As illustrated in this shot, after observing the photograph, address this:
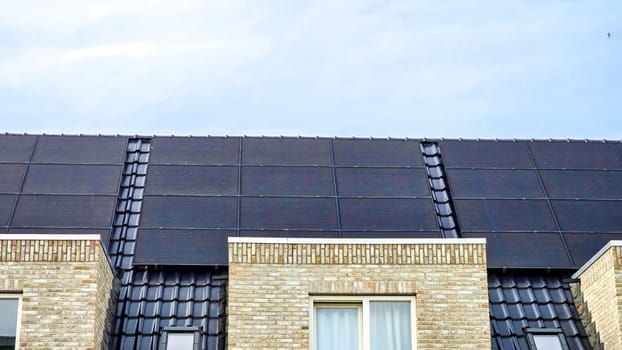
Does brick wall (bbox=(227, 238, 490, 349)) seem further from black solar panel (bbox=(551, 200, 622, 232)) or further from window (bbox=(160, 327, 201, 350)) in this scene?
black solar panel (bbox=(551, 200, 622, 232))

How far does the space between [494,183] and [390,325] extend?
6.54 m

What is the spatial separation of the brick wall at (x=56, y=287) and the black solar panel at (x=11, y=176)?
15.3ft

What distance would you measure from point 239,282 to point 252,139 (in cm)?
744

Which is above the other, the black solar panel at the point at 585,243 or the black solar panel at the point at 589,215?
the black solar panel at the point at 589,215

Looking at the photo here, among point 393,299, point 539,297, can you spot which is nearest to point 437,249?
point 393,299

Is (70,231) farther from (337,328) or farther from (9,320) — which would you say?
(337,328)

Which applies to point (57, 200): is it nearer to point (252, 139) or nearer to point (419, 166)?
point (252, 139)

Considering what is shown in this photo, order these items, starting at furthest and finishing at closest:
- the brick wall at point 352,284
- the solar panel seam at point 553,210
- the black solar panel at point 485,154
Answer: the black solar panel at point 485,154, the solar panel seam at point 553,210, the brick wall at point 352,284

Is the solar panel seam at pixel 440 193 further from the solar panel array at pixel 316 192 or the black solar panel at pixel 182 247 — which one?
the black solar panel at pixel 182 247

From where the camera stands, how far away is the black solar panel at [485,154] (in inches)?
1042

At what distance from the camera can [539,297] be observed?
22469mm

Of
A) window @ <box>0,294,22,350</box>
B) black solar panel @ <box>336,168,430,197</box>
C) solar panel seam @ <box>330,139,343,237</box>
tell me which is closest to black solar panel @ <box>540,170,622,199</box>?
black solar panel @ <box>336,168,430,197</box>

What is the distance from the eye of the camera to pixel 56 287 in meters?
19.8

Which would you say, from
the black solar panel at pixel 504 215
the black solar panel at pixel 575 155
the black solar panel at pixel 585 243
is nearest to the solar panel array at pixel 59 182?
the black solar panel at pixel 504 215
